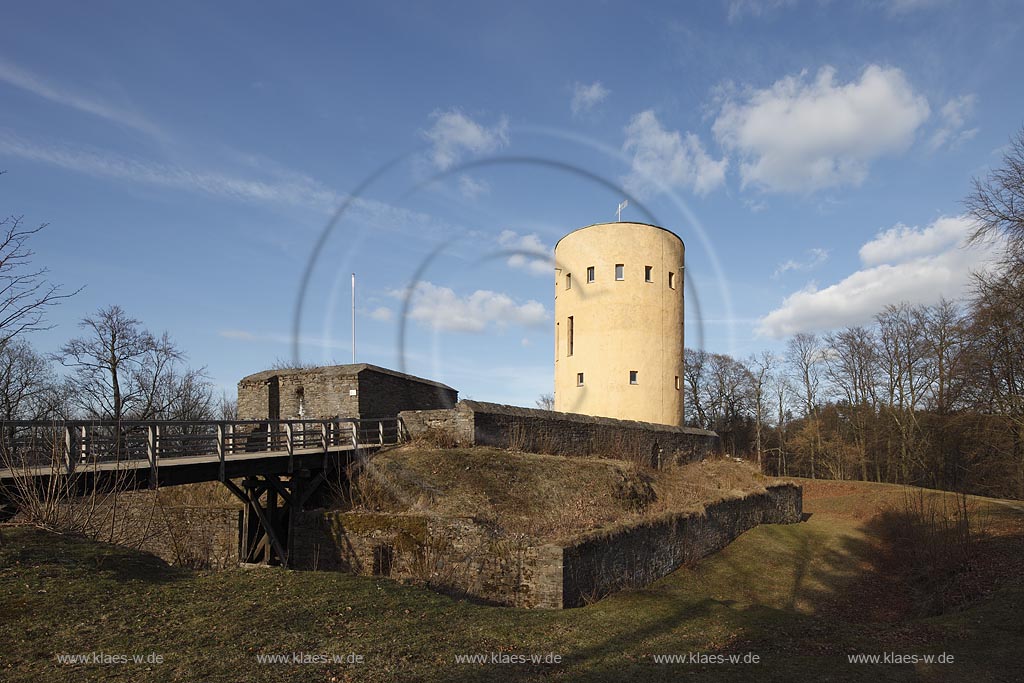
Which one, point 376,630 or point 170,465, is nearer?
point 376,630

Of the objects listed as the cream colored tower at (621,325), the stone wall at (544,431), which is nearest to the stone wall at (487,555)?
the stone wall at (544,431)

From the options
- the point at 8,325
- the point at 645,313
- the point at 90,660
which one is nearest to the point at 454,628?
the point at 90,660

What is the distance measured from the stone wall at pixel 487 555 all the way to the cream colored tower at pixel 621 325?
12.7 m

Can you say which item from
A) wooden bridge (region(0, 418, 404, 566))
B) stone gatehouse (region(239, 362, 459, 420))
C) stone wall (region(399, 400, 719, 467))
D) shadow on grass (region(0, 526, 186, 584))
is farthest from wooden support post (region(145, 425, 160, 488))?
stone gatehouse (region(239, 362, 459, 420))

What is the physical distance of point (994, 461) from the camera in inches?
1072

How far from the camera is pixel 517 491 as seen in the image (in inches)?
614

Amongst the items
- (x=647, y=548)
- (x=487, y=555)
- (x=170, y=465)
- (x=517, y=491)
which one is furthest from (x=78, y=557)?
(x=647, y=548)

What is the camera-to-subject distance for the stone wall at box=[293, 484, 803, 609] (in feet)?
36.3

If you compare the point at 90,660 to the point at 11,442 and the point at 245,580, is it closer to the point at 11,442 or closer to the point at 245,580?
the point at 245,580

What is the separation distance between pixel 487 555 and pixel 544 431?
28.4ft

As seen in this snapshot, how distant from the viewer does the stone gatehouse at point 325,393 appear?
73.7 feet

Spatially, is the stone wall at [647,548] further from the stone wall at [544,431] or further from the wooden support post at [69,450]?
the wooden support post at [69,450]

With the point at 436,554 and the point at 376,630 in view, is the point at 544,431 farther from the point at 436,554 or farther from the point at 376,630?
the point at 376,630

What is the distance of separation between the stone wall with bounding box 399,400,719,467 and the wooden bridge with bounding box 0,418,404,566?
203cm
